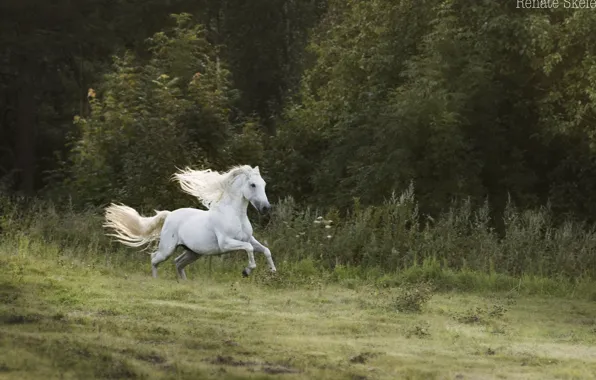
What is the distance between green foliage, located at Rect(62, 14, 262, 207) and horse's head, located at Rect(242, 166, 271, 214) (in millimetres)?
7554

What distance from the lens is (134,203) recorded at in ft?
74.1

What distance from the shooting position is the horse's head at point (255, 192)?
47.8ft

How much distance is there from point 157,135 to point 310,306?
1139cm

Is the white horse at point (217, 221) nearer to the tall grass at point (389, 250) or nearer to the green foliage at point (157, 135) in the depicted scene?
the tall grass at point (389, 250)

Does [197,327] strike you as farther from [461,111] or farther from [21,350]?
[461,111]

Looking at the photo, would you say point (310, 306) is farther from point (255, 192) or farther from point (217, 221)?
point (217, 221)

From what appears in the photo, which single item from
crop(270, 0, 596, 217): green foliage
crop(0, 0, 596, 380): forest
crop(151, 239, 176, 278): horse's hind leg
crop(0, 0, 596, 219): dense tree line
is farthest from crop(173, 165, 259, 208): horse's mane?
crop(270, 0, 596, 217): green foliage

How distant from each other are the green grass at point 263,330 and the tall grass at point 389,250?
946 mm

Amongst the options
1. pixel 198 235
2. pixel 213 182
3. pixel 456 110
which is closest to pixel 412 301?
pixel 198 235

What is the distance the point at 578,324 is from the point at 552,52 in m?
13.1

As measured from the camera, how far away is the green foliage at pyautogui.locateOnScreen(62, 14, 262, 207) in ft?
74.7

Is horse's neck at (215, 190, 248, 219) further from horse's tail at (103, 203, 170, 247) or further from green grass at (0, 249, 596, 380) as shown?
horse's tail at (103, 203, 170, 247)

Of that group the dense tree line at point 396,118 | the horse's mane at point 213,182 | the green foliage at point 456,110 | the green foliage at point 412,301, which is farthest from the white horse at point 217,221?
the green foliage at point 456,110

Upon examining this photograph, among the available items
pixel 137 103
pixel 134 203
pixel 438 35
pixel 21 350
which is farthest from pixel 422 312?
pixel 137 103
